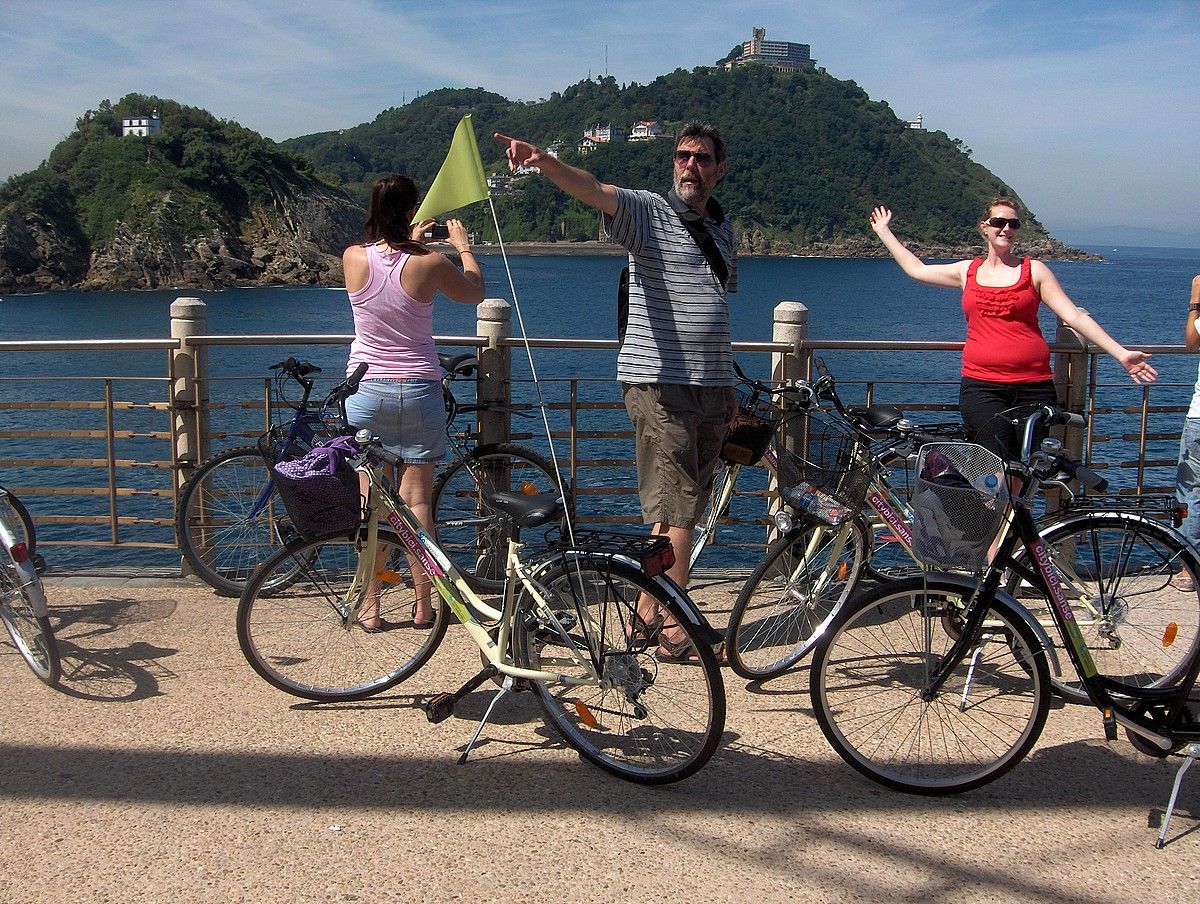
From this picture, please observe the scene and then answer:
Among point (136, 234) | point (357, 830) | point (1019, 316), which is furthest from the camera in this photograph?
point (136, 234)

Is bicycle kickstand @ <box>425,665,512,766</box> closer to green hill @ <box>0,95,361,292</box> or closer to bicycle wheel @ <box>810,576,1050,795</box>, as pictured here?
bicycle wheel @ <box>810,576,1050,795</box>

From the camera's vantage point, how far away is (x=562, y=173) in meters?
3.90

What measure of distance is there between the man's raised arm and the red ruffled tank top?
1.86m

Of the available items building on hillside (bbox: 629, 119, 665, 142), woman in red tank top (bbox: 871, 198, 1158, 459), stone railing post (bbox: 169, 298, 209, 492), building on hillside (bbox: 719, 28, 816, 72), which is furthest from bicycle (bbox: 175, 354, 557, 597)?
building on hillside (bbox: 719, 28, 816, 72)

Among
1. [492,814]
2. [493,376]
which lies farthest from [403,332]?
[492,814]

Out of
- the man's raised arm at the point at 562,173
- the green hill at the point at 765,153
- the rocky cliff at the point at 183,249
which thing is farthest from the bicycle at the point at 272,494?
the green hill at the point at 765,153

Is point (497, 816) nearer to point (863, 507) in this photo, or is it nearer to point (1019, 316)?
point (863, 507)

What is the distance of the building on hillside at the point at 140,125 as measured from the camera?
123188 millimetres

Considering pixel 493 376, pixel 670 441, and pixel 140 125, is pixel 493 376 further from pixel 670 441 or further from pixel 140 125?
pixel 140 125

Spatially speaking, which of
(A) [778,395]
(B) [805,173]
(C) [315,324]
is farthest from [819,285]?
(A) [778,395]

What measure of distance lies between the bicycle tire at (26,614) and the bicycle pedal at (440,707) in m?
1.62

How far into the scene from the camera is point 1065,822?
342 centimetres

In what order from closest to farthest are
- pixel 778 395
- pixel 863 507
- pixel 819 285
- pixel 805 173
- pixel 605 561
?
pixel 605 561 → pixel 863 507 → pixel 778 395 → pixel 819 285 → pixel 805 173

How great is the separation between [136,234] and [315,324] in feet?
152
